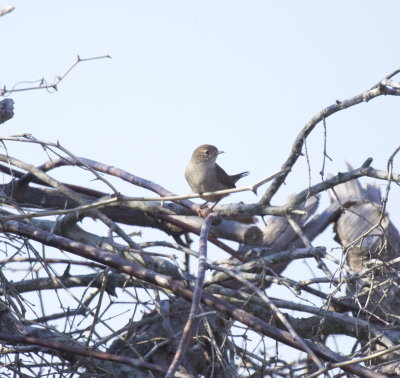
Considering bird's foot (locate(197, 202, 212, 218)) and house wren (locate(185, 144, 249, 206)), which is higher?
house wren (locate(185, 144, 249, 206))

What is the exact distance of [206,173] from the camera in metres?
7.15

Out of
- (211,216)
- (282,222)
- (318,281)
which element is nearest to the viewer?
(211,216)

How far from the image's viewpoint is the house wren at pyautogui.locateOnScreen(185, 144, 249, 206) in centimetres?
708

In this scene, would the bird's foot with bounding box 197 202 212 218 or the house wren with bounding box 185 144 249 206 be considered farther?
the house wren with bounding box 185 144 249 206

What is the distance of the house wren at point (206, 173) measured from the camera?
708cm

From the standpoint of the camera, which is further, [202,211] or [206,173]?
[206,173]

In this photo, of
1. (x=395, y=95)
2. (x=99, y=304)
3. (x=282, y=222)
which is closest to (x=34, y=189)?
(x=99, y=304)

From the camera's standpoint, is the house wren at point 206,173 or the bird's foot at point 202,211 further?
the house wren at point 206,173

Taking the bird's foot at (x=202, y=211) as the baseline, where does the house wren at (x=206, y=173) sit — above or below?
above

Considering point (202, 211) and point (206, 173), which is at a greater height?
point (206, 173)

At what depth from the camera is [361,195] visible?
7871 mm

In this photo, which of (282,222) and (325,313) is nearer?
(325,313)

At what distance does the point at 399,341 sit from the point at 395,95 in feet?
6.02

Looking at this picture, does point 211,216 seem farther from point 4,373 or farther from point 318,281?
point 4,373
